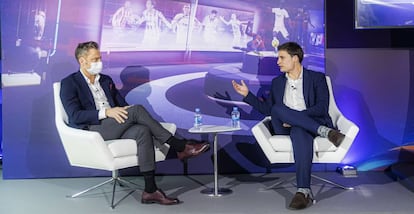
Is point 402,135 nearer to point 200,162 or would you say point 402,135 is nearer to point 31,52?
point 200,162

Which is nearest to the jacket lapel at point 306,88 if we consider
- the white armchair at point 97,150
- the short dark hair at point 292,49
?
the short dark hair at point 292,49

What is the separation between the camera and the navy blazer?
450 centimetres

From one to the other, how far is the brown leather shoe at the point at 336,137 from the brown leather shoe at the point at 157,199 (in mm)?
1278

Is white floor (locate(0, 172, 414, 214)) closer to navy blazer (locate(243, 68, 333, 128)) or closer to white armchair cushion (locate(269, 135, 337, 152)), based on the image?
white armchair cushion (locate(269, 135, 337, 152))

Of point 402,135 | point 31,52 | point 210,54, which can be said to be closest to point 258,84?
point 210,54

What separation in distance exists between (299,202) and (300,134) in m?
0.56

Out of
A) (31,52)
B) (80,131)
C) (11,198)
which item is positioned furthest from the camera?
(31,52)

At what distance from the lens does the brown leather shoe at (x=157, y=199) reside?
4102mm

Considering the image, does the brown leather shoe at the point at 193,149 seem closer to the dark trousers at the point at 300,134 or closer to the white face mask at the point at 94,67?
the dark trousers at the point at 300,134

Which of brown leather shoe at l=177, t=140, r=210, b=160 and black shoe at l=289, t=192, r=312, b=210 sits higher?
brown leather shoe at l=177, t=140, r=210, b=160

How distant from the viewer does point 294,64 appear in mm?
4602

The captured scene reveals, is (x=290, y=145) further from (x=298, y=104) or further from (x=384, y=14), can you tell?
(x=384, y=14)

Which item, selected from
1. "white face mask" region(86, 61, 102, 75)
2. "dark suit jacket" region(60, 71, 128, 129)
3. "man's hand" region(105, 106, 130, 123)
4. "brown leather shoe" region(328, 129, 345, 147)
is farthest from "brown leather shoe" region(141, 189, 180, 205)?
"brown leather shoe" region(328, 129, 345, 147)

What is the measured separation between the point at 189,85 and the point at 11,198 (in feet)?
6.22
